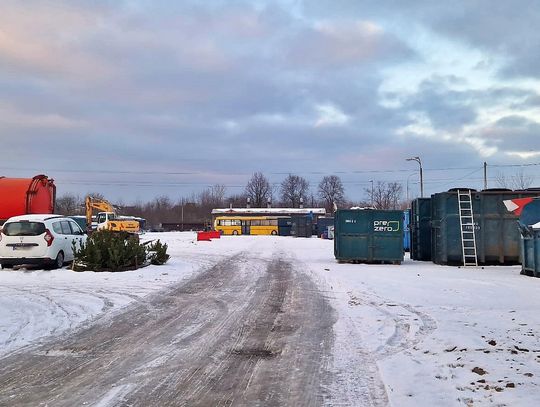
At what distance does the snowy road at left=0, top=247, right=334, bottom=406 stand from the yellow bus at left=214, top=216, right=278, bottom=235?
5997 cm

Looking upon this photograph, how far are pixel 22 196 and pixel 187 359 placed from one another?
1547cm

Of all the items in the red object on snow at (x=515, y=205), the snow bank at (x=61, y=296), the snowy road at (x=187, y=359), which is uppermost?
the red object on snow at (x=515, y=205)

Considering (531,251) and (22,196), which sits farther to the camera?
(22,196)

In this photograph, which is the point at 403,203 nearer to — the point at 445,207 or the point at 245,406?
the point at 445,207

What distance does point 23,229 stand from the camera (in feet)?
49.8

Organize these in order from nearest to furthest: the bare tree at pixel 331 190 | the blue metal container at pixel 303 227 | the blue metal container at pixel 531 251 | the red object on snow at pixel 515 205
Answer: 1. the blue metal container at pixel 531 251
2. the red object on snow at pixel 515 205
3. the blue metal container at pixel 303 227
4. the bare tree at pixel 331 190

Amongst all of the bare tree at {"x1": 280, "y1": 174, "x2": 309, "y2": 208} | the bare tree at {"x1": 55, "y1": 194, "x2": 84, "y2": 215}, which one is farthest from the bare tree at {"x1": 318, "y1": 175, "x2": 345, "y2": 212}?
the bare tree at {"x1": 55, "y1": 194, "x2": 84, "y2": 215}

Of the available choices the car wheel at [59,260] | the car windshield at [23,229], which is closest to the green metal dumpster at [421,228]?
the car wheel at [59,260]

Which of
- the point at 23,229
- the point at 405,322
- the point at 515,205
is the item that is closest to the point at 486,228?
the point at 515,205

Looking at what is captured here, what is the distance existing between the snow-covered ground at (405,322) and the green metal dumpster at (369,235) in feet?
10.7

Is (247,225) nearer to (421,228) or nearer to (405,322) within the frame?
(421,228)

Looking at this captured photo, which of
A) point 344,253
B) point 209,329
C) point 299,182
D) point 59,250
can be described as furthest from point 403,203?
point 209,329

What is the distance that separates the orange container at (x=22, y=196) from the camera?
18641 mm

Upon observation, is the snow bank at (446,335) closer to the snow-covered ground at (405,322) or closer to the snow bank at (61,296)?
the snow-covered ground at (405,322)
